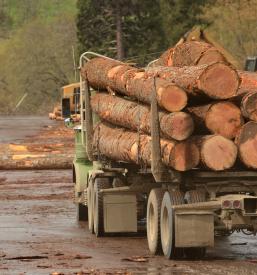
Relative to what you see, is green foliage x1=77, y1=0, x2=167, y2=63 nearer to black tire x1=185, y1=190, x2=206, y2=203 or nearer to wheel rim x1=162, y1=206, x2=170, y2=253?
wheel rim x1=162, y1=206, x2=170, y2=253

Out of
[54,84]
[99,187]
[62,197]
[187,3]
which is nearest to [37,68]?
[54,84]

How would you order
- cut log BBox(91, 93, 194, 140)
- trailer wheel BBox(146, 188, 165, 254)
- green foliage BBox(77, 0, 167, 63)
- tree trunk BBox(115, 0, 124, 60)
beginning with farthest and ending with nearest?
green foliage BBox(77, 0, 167, 63) → tree trunk BBox(115, 0, 124, 60) → trailer wheel BBox(146, 188, 165, 254) → cut log BBox(91, 93, 194, 140)

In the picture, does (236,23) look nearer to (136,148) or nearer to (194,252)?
(136,148)

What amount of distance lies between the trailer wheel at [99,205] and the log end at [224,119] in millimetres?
4115

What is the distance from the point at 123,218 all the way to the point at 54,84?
104 metres

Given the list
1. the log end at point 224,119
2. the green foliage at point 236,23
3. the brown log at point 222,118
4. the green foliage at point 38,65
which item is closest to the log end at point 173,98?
the brown log at point 222,118

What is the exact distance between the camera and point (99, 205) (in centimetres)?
1825

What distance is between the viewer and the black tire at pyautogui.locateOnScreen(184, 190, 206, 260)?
48.4 feet

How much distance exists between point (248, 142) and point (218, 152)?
1.26ft

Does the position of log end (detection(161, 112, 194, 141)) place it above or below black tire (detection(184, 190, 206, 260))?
above

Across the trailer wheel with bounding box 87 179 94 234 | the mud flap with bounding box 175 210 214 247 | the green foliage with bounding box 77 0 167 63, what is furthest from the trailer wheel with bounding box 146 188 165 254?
the green foliage with bounding box 77 0 167 63

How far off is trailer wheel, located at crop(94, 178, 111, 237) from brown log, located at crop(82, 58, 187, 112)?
4.58ft

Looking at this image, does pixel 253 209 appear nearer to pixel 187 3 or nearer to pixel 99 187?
pixel 99 187

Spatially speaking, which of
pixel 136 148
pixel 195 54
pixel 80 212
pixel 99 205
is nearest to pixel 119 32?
pixel 80 212
